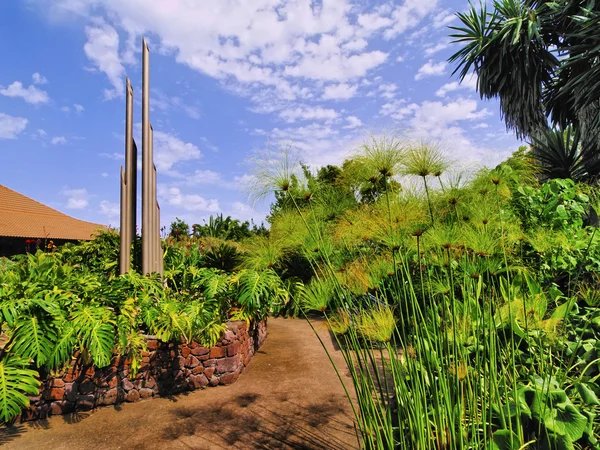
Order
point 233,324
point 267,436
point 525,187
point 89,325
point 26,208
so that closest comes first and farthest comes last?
point 267,436
point 89,325
point 525,187
point 233,324
point 26,208

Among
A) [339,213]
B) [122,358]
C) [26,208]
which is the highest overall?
[26,208]

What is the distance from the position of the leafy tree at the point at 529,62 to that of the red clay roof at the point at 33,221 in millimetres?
12610

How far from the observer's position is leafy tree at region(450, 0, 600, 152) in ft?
30.4

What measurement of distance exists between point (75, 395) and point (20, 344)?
81 cm

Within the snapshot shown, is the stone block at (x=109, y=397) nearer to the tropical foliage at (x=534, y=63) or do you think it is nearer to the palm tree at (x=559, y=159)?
the palm tree at (x=559, y=159)

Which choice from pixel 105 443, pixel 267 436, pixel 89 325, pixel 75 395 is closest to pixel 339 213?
pixel 267 436

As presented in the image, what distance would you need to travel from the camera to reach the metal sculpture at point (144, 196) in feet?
17.0

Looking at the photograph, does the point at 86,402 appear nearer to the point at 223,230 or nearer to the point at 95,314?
the point at 95,314

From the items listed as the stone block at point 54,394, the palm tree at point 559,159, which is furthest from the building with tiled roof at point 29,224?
the palm tree at point 559,159

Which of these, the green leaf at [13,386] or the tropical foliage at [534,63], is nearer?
the green leaf at [13,386]

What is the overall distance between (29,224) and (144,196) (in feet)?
31.5

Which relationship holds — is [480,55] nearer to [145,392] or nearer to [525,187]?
[525,187]

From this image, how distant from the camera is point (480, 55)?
35.8 feet

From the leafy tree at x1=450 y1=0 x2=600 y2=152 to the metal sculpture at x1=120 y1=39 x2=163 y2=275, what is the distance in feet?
30.1
